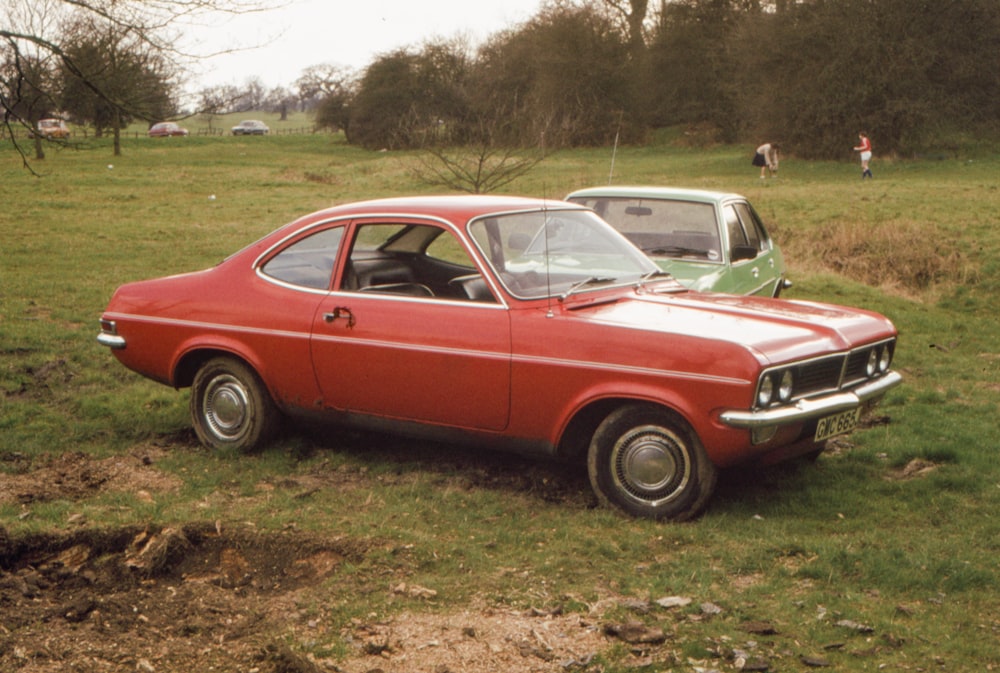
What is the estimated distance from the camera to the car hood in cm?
587

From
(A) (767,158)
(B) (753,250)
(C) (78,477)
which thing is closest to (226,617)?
(C) (78,477)

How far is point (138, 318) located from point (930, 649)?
5343mm

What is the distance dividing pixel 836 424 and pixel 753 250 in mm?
3927

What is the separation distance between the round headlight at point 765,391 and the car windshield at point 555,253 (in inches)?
50.3

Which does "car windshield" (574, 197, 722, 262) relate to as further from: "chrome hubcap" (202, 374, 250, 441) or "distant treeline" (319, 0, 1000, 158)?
"distant treeline" (319, 0, 1000, 158)

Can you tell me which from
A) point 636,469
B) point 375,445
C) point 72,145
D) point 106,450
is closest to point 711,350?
point 636,469

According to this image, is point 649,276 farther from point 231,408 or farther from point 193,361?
point 193,361

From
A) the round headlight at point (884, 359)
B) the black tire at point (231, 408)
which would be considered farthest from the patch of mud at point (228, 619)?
the round headlight at point (884, 359)

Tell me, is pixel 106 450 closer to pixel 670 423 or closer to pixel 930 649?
pixel 670 423

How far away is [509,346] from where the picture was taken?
6.28 m

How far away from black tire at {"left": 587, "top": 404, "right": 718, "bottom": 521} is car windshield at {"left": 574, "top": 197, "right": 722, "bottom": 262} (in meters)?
4.06

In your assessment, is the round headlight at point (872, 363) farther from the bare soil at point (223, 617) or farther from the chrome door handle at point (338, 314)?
the chrome door handle at point (338, 314)

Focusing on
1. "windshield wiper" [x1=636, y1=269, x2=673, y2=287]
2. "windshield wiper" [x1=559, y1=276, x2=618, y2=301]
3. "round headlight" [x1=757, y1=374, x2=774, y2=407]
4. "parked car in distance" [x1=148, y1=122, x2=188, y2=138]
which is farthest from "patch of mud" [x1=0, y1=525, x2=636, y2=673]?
"parked car in distance" [x1=148, y1=122, x2=188, y2=138]

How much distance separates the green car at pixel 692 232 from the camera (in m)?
9.80
